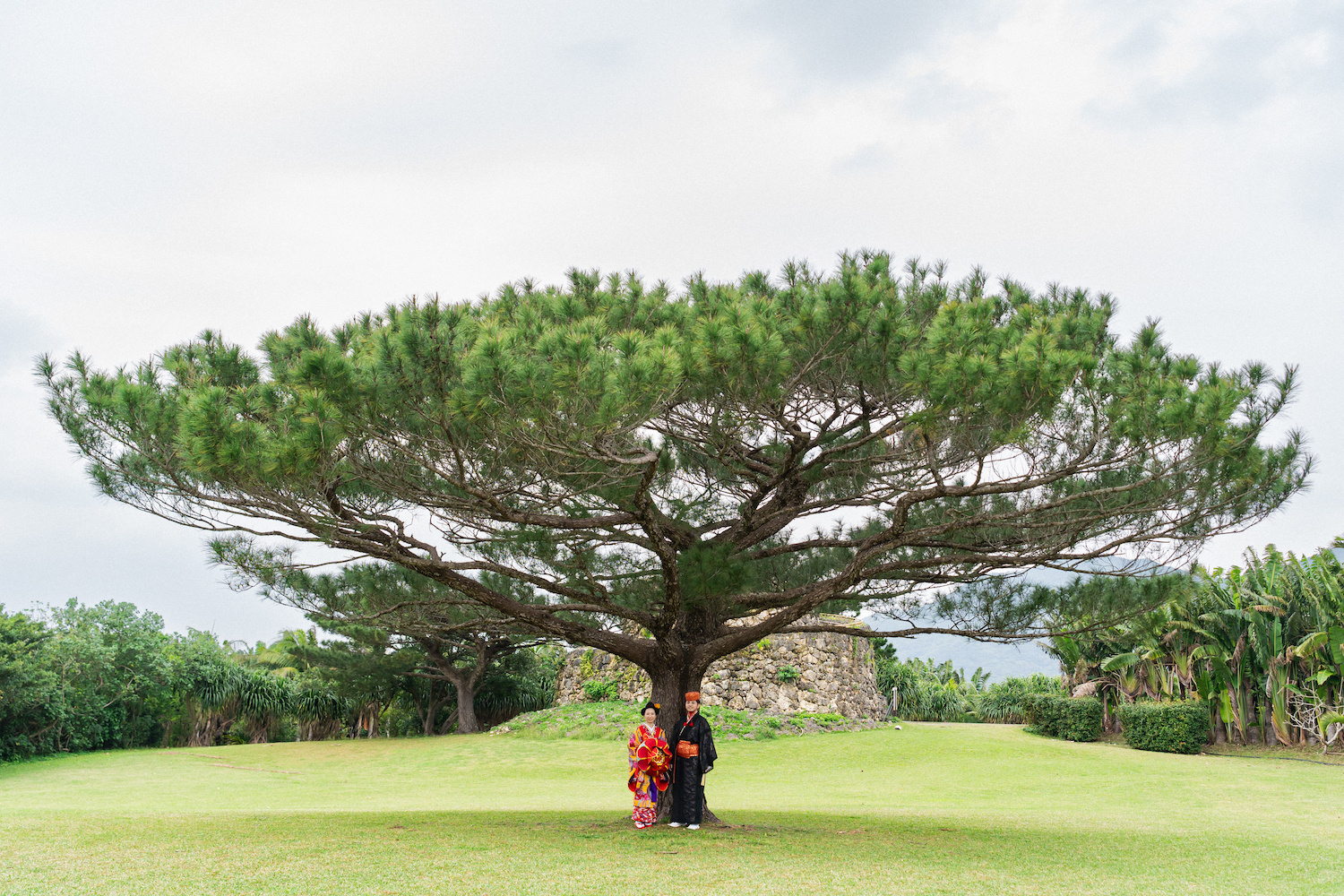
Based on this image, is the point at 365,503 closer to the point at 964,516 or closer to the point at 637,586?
the point at 637,586

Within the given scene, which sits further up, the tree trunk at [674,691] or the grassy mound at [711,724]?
the tree trunk at [674,691]

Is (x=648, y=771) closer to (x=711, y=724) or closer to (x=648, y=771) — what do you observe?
(x=648, y=771)

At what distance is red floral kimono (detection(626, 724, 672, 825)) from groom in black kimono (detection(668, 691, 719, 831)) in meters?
0.13

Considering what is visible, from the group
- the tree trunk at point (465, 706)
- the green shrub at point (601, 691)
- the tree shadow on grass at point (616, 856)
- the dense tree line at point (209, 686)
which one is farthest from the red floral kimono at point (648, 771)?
the tree trunk at point (465, 706)

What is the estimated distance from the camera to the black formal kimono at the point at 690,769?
7.39m

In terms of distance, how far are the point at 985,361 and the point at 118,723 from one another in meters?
20.1

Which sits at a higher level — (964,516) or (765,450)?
(765,450)

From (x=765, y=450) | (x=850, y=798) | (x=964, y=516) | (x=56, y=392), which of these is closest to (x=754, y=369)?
(x=765, y=450)

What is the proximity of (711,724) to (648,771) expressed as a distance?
37.1 feet

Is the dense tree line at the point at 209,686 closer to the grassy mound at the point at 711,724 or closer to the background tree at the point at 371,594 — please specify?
the grassy mound at the point at 711,724

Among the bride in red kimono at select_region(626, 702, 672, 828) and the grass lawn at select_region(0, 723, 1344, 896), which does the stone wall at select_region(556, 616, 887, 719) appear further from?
the bride in red kimono at select_region(626, 702, 672, 828)

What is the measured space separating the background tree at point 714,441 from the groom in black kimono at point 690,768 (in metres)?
0.44

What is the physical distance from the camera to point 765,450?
305 inches

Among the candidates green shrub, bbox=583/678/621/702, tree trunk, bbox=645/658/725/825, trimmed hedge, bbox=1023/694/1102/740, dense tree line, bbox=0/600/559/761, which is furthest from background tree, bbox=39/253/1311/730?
green shrub, bbox=583/678/621/702
